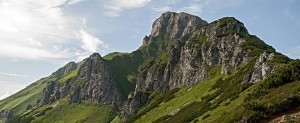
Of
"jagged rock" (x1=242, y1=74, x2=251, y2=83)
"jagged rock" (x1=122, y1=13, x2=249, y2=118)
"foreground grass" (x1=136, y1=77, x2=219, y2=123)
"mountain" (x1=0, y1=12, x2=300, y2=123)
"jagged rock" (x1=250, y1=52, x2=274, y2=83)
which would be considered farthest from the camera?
"jagged rock" (x1=122, y1=13, x2=249, y2=118)

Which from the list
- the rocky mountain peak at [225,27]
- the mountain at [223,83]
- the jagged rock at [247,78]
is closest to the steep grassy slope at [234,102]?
the mountain at [223,83]

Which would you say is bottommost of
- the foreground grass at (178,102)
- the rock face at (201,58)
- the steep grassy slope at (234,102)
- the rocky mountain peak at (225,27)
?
the steep grassy slope at (234,102)

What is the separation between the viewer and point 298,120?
4362 cm

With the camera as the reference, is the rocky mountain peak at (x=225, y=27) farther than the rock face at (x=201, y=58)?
Yes

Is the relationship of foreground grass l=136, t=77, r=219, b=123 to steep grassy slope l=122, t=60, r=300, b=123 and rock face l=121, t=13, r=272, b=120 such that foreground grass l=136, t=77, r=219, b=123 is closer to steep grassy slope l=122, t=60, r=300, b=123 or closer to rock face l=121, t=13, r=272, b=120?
steep grassy slope l=122, t=60, r=300, b=123

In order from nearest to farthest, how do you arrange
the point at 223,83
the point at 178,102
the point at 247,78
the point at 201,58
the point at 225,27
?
the point at 247,78, the point at 223,83, the point at 178,102, the point at 201,58, the point at 225,27

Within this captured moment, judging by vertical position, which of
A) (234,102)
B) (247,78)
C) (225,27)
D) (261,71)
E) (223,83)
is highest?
(225,27)

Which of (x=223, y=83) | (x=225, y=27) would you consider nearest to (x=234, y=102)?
(x=223, y=83)

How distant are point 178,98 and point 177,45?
66.5 meters

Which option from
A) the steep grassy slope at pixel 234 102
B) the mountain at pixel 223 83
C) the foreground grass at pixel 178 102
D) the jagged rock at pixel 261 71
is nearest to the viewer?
the steep grassy slope at pixel 234 102

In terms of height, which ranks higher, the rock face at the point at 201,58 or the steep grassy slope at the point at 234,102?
the rock face at the point at 201,58

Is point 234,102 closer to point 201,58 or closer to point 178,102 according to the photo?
point 178,102

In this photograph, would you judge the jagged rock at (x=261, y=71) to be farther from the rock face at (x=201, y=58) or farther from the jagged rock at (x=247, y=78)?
the rock face at (x=201, y=58)

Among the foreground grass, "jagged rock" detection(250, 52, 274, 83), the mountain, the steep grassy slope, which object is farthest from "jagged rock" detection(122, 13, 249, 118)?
"jagged rock" detection(250, 52, 274, 83)
